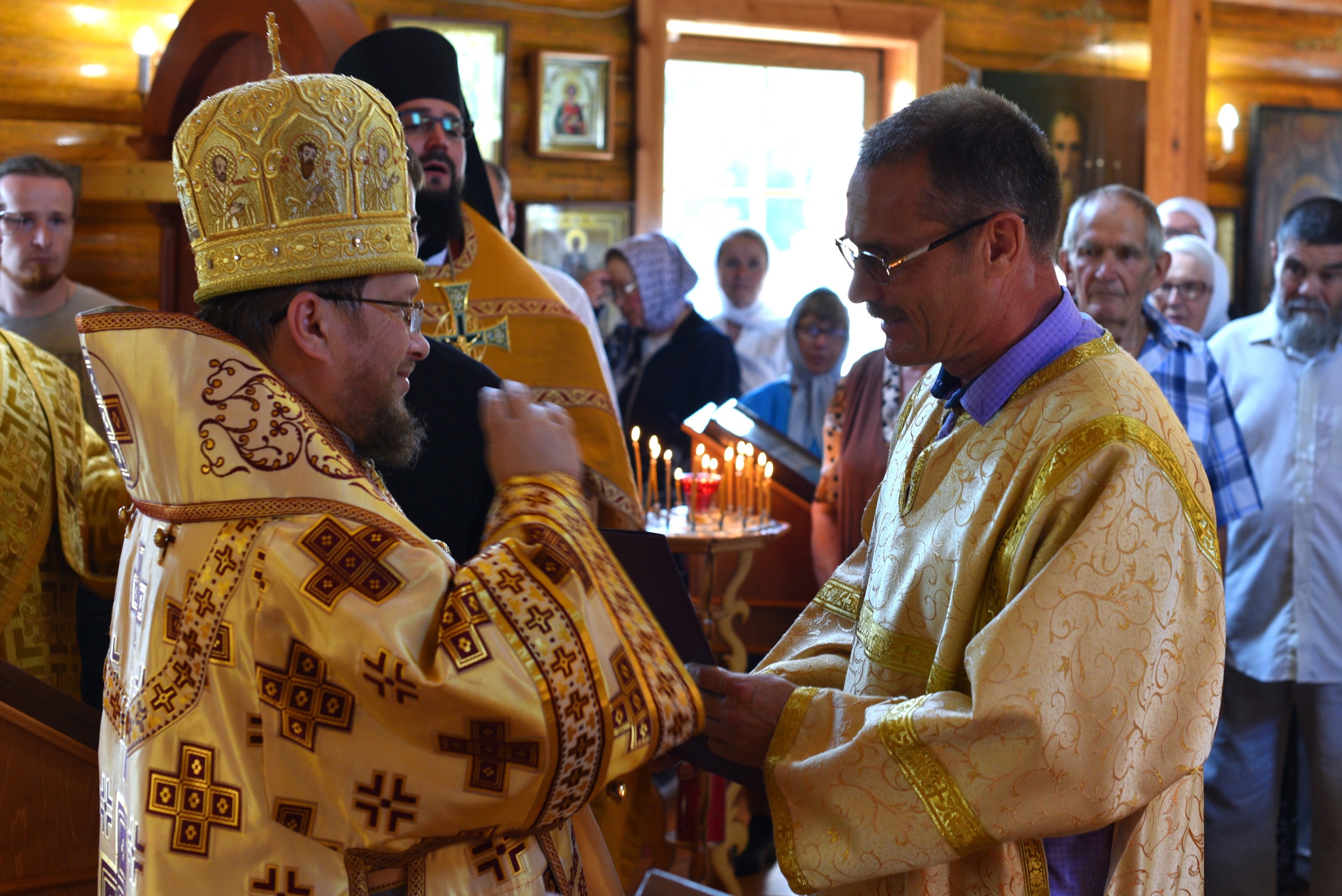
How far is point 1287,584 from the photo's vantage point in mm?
3465

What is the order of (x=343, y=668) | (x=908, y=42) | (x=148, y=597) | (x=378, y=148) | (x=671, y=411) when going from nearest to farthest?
(x=343, y=668) → (x=148, y=597) → (x=378, y=148) → (x=671, y=411) → (x=908, y=42)

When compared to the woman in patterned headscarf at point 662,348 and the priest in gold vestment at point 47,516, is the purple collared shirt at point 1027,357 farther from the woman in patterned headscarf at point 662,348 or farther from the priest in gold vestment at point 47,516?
the woman in patterned headscarf at point 662,348

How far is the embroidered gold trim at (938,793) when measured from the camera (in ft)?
4.48

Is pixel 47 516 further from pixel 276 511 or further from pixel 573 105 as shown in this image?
pixel 573 105

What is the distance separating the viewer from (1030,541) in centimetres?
139

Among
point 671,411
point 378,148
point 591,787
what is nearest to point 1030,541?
point 591,787

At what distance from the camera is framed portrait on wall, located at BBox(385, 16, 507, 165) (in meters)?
5.90

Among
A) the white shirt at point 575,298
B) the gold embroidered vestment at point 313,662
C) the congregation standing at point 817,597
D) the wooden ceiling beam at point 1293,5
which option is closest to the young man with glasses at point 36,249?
the white shirt at point 575,298

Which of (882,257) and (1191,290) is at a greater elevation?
(1191,290)

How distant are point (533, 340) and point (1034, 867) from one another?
175 cm

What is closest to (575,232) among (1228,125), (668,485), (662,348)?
(662,348)

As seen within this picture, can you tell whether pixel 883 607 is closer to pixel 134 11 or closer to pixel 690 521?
pixel 690 521

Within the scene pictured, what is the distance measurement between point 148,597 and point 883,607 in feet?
3.12

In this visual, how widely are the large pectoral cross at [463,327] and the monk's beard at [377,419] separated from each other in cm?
130
